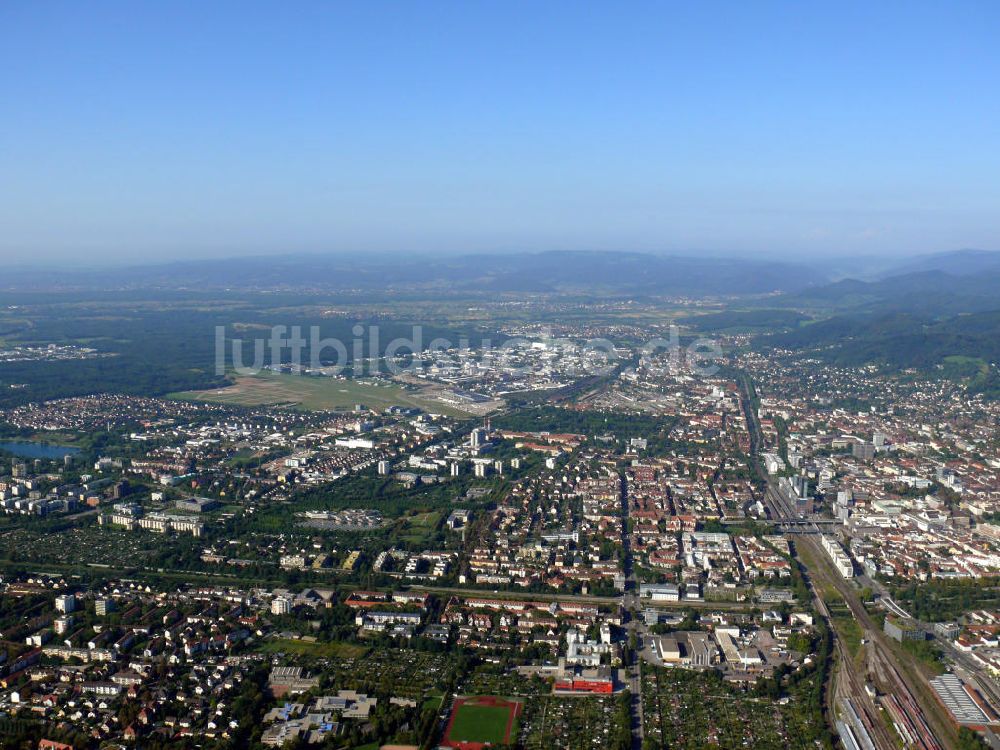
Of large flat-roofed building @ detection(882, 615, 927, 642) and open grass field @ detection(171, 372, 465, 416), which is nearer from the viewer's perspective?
large flat-roofed building @ detection(882, 615, 927, 642)

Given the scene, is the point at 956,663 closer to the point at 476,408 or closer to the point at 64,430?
the point at 476,408

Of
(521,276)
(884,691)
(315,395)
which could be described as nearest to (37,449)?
(315,395)

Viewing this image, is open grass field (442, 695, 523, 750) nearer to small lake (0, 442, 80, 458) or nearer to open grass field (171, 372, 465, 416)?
small lake (0, 442, 80, 458)

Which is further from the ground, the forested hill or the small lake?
the forested hill

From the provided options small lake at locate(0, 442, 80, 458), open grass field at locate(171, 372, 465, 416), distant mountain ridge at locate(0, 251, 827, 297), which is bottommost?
small lake at locate(0, 442, 80, 458)

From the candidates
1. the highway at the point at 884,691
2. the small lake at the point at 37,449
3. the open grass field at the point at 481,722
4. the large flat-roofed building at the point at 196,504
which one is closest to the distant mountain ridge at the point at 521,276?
the small lake at the point at 37,449

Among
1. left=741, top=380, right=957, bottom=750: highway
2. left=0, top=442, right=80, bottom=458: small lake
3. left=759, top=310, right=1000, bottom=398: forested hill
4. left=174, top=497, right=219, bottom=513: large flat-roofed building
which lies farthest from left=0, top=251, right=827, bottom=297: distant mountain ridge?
left=741, top=380, right=957, bottom=750: highway

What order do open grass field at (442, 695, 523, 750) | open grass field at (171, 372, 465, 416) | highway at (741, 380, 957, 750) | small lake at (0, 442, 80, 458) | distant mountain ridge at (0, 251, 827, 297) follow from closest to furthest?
open grass field at (442, 695, 523, 750)
highway at (741, 380, 957, 750)
small lake at (0, 442, 80, 458)
open grass field at (171, 372, 465, 416)
distant mountain ridge at (0, 251, 827, 297)
